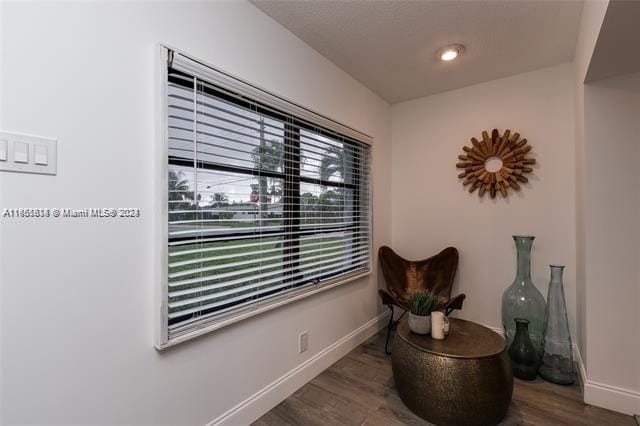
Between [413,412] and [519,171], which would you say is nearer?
[413,412]

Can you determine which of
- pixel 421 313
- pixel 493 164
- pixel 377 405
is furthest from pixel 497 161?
pixel 377 405

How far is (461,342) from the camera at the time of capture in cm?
186

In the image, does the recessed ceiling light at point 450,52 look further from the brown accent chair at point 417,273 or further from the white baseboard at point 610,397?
the white baseboard at point 610,397

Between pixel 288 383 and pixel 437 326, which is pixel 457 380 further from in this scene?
pixel 288 383

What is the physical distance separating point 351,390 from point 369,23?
97.5 inches

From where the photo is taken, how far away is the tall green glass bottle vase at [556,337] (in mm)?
2234

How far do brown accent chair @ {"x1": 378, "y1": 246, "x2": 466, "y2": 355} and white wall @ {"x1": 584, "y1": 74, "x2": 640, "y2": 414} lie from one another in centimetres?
103

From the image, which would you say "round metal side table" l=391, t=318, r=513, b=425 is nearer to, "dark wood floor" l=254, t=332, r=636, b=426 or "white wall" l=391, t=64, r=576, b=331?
"dark wood floor" l=254, t=332, r=636, b=426

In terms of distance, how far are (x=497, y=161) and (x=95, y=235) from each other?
3000 millimetres

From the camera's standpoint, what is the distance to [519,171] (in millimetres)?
2645

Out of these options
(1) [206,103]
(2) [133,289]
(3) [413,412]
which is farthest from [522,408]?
(1) [206,103]

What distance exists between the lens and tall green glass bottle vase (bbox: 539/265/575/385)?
2.23m

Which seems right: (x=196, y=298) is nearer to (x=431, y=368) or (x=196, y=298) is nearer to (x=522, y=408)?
(x=431, y=368)

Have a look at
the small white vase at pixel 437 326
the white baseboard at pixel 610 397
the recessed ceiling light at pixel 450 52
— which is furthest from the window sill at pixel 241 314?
the recessed ceiling light at pixel 450 52
